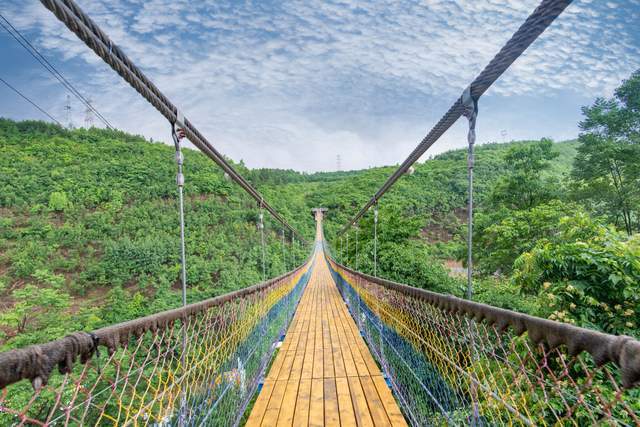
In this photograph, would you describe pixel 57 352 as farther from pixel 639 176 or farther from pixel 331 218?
pixel 331 218

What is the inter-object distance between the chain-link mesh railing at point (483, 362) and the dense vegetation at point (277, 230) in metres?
1.27

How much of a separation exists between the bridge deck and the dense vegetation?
59.5 inches

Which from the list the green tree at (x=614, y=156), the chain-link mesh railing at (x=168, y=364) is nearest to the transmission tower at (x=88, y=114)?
the chain-link mesh railing at (x=168, y=364)

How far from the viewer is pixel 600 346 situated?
49 centimetres

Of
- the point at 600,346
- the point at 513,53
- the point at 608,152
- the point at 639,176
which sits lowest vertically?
the point at 600,346

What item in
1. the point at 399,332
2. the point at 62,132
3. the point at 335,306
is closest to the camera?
the point at 399,332

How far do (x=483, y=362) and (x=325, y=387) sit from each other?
1161mm

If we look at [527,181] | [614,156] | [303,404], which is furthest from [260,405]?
[614,156]

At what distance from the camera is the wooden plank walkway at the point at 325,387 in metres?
1.70

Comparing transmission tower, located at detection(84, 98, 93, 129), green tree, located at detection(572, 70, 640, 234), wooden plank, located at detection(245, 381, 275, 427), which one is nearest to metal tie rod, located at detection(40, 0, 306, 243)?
transmission tower, located at detection(84, 98, 93, 129)

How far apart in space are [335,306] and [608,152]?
1126cm

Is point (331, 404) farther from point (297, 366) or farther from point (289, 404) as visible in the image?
point (297, 366)

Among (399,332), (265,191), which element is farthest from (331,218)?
(399,332)

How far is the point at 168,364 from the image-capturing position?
3.28ft
